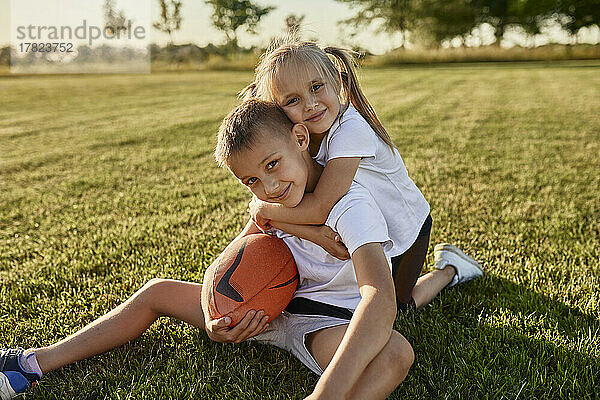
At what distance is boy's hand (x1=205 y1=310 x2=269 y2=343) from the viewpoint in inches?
84.0

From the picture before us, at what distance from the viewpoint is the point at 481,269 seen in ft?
9.69

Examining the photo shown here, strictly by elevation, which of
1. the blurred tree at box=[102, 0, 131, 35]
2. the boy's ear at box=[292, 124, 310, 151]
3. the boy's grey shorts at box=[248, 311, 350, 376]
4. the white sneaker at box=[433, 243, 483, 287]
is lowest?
the boy's grey shorts at box=[248, 311, 350, 376]

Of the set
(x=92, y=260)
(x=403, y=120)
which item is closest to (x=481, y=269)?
(x=92, y=260)

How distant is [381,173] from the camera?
2.35m

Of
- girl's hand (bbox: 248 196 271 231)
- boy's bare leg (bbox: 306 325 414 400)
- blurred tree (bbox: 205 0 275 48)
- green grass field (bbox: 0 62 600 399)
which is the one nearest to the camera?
boy's bare leg (bbox: 306 325 414 400)

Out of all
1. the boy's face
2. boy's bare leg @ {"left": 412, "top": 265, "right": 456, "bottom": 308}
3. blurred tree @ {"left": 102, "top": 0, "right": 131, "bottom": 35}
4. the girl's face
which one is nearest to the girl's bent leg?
the boy's face

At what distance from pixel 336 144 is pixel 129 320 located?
1.10m

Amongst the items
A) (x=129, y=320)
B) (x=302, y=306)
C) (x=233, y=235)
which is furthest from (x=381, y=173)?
(x=233, y=235)

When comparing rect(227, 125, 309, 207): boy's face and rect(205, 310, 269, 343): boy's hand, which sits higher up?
rect(227, 125, 309, 207): boy's face

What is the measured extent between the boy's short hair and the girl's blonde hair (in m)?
0.19

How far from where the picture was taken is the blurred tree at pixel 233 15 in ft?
137

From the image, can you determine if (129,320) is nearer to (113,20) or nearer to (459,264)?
(459,264)

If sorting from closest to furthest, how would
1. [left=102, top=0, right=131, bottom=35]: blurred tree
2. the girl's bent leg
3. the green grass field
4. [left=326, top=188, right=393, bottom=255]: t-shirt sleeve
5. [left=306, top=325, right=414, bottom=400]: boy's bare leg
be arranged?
[left=306, top=325, right=414, bottom=400]: boy's bare leg < [left=326, top=188, right=393, bottom=255]: t-shirt sleeve < the green grass field < the girl's bent leg < [left=102, top=0, right=131, bottom=35]: blurred tree

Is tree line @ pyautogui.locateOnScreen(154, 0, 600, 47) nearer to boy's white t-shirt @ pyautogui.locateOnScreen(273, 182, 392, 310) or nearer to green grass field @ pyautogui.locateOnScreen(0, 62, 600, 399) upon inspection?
green grass field @ pyautogui.locateOnScreen(0, 62, 600, 399)
